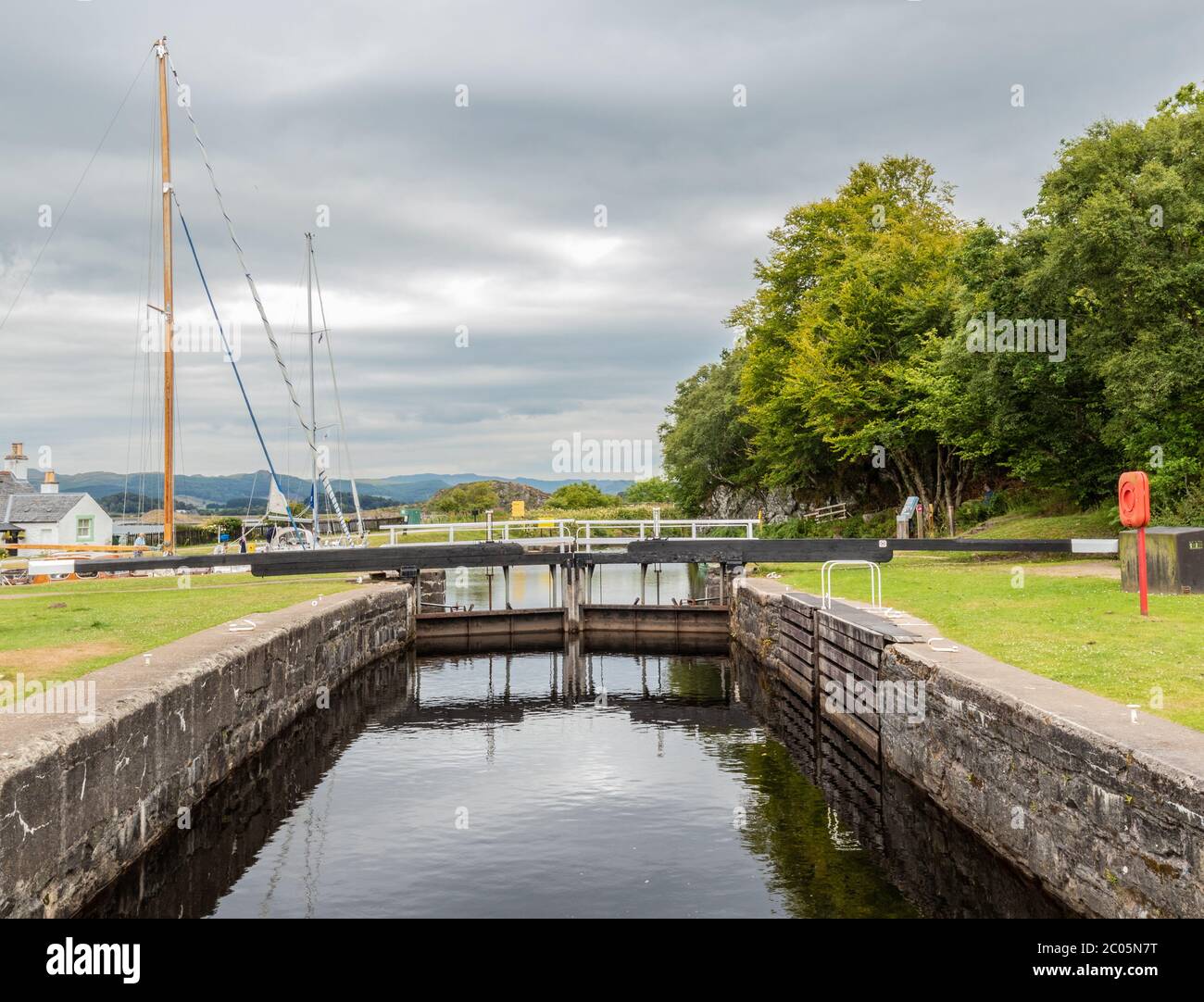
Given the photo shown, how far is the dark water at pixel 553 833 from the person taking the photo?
924 cm

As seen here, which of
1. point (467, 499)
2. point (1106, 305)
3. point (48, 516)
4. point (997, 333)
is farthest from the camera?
point (467, 499)

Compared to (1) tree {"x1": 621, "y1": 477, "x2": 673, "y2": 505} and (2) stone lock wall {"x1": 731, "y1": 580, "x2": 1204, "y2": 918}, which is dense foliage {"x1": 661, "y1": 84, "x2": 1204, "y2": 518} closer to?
(2) stone lock wall {"x1": 731, "y1": 580, "x2": 1204, "y2": 918}

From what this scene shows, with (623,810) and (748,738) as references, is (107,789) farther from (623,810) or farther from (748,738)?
(748,738)

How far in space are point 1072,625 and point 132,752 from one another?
12345 mm

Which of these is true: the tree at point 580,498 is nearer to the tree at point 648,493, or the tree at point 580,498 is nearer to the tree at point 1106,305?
the tree at point 648,493

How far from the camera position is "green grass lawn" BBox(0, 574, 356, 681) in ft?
39.9

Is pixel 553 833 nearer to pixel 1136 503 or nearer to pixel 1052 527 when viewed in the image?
pixel 1136 503

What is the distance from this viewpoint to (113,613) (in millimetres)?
17688

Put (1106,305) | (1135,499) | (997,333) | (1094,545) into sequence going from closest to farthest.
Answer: (1135,499)
(1094,545)
(1106,305)
(997,333)

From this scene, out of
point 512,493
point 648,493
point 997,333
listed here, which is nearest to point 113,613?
point 997,333

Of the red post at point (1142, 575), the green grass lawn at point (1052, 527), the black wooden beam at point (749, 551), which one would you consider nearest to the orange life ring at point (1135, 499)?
the red post at point (1142, 575)
